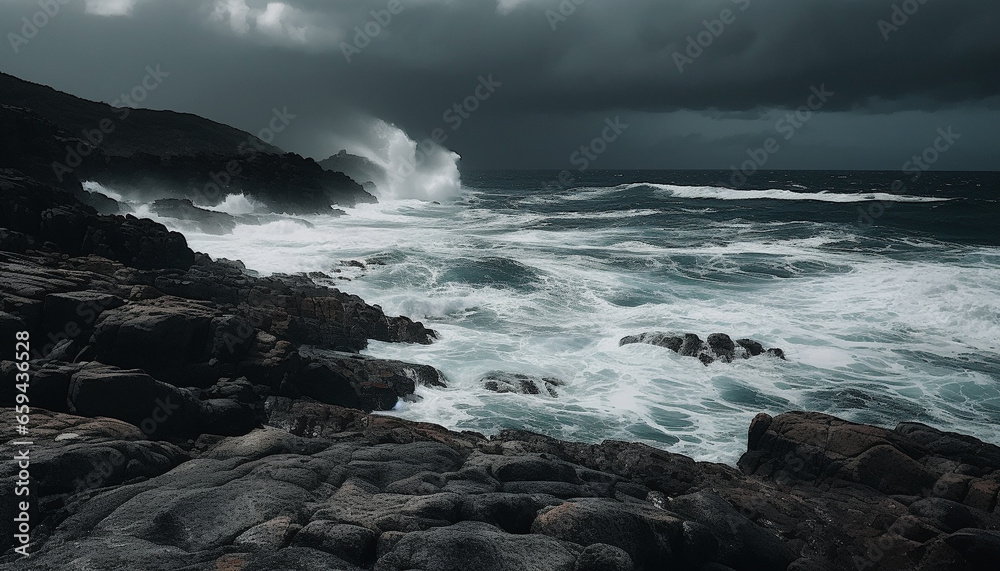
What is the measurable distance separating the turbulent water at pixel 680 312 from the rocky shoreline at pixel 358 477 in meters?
2.00

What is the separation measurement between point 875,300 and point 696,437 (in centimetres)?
1712

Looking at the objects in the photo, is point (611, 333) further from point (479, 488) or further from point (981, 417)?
point (479, 488)

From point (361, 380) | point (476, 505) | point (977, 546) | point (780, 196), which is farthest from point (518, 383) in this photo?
point (780, 196)

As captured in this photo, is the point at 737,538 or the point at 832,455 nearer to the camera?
the point at 737,538

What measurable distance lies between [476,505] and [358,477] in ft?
6.65

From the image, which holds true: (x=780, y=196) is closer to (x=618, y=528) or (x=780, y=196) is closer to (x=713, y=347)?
(x=713, y=347)

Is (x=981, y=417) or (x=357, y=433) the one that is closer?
(x=357, y=433)

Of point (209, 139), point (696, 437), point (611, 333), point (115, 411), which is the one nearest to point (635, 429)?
point (696, 437)

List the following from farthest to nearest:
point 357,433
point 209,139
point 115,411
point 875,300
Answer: point 209,139
point 875,300
point 357,433
point 115,411

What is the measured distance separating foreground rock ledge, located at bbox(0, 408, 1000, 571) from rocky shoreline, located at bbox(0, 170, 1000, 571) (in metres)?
0.03

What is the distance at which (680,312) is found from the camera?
24297mm

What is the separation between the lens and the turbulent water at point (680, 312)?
1560cm

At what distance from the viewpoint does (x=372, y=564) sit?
5.93 m

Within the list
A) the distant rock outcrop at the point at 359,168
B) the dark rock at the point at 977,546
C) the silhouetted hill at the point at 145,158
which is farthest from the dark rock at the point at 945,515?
the distant rock outcrop at the point at 359,168
